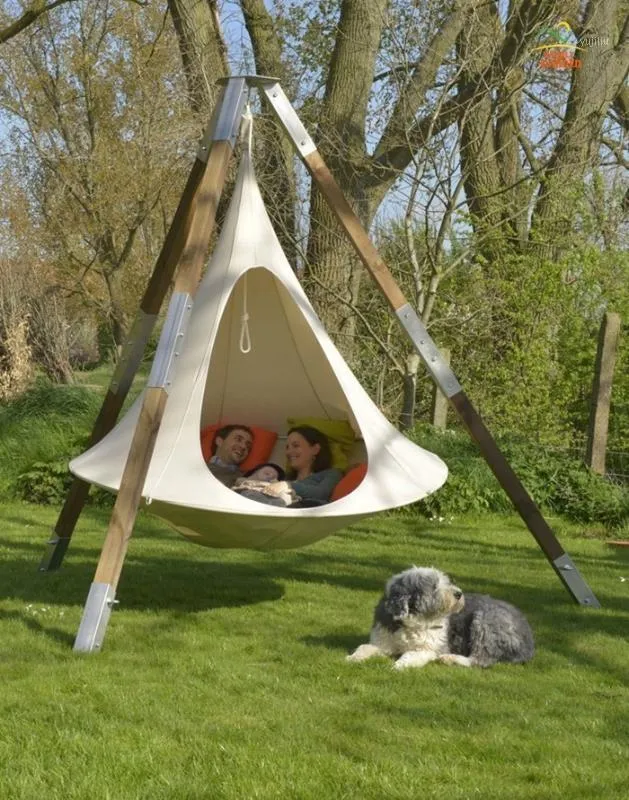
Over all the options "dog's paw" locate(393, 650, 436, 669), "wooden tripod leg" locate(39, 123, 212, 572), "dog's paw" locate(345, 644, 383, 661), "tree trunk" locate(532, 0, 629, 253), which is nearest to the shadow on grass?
"wooden tripod leg" locate(39, 123, 212, 572)

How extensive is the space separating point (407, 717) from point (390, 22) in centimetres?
810

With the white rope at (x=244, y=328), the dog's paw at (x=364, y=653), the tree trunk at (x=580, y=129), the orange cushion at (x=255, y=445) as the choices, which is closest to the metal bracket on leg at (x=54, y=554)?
the orange cushion at (x=255, y=445)

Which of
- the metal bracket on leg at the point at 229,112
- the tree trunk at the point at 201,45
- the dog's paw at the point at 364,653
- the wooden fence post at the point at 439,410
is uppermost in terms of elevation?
the tree trunk at the point at 201,45

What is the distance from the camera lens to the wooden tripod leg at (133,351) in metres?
6.82

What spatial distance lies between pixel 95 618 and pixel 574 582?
271cm

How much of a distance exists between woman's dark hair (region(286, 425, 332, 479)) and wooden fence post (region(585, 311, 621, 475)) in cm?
381

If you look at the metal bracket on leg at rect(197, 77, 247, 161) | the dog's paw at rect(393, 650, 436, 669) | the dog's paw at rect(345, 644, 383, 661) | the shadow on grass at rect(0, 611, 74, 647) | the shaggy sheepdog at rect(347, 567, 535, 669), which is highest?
the metal bracket on leg at rect(197, 77, 247, 161)

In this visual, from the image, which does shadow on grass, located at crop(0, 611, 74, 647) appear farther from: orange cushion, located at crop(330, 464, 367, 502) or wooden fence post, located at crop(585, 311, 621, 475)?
wooden fence post, located at crop(585, 311, 621, 475)

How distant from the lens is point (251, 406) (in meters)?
7.98

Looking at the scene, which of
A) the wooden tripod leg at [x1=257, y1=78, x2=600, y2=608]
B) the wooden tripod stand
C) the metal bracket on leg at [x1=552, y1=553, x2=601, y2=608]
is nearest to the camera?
the wooden tripod stand

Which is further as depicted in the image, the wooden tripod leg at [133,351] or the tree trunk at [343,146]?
the tree trunk at [343,146]

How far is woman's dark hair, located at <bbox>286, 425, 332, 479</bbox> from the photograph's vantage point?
7.27 metres

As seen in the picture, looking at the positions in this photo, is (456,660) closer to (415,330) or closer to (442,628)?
(442,628)

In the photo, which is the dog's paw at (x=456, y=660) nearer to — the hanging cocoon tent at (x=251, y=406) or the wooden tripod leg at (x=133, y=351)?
the hanging cocoon tent at (x=251, y=406)
